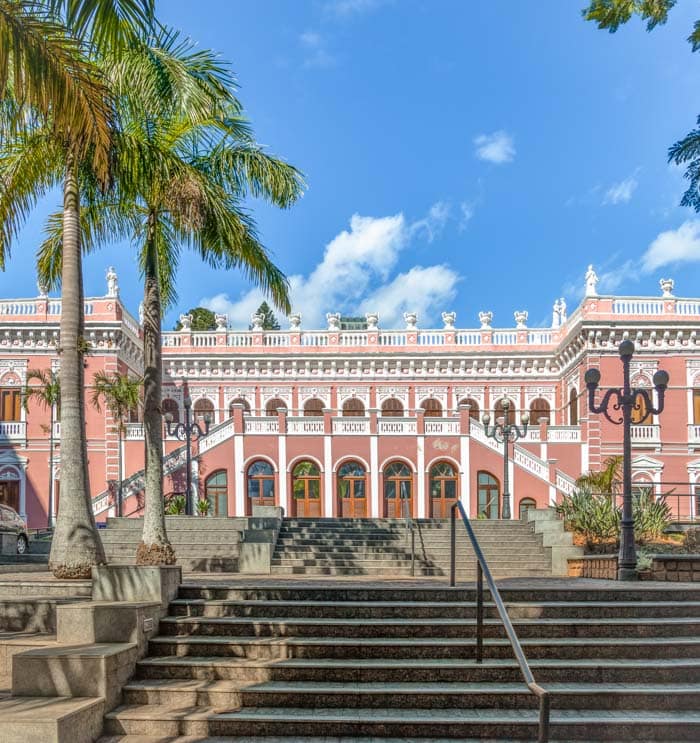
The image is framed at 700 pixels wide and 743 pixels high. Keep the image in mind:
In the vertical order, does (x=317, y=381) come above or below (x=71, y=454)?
above

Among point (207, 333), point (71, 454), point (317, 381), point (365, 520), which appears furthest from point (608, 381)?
point (71, 454)

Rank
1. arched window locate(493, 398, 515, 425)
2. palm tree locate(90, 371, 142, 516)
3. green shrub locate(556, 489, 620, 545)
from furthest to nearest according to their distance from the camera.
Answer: arched window locate(493, 398, 515, 425)
palm tree locate(90, 371, 142, 516)
green shrub locate(556, 489, 620, 545)

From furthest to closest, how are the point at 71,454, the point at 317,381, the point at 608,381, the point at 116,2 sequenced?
1. the point at 317,381
2. the point at 608,381
3. the point at 71,454
4. the point at 116,2

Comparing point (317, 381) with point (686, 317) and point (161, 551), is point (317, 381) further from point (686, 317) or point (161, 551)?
point (161, 551)

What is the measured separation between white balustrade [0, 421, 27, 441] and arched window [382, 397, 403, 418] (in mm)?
16075

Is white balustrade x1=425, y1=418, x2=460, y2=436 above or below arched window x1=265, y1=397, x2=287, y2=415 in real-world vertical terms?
below

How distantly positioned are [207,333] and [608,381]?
18.8m

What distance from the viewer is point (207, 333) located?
37.0 metres

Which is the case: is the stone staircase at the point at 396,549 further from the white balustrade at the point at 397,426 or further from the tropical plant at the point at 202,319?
the tropical plant at the point at 202,319

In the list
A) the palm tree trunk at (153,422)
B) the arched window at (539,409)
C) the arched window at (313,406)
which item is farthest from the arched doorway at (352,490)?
the palm tree trunk at (153,422)

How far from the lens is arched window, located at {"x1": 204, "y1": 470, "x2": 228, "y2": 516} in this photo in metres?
30.8

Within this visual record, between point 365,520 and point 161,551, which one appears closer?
point 161,551

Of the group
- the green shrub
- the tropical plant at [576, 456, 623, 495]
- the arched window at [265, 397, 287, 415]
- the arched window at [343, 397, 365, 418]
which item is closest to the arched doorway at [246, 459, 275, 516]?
the arched window at [265, 397, 287, 415]

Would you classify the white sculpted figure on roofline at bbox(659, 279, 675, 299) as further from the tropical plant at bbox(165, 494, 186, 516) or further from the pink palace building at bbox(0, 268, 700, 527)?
the tropical plant at bbox(165, 494, 186, 516)
